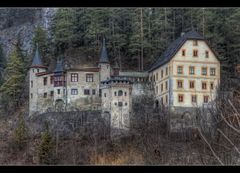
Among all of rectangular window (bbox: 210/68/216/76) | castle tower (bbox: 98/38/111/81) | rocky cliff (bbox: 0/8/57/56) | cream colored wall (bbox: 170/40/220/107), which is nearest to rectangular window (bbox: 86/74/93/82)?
castle tower (bbox: 98/38/111/81)

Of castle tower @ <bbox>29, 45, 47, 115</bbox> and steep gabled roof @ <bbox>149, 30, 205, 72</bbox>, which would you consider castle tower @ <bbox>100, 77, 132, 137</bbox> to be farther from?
castle tower @ <bbox>29, 45, 47, 115</bbox>

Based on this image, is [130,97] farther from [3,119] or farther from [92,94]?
[3,119]

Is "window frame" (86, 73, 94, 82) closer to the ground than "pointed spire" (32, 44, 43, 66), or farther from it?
closer to the ground

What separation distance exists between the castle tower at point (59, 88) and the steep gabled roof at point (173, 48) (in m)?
5.57

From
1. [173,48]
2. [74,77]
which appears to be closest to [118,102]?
[74,77]

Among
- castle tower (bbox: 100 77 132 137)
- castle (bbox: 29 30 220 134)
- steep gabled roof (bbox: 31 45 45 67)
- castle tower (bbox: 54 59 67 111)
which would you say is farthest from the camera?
steep gabled roof (bbox: 31 45 45 67)

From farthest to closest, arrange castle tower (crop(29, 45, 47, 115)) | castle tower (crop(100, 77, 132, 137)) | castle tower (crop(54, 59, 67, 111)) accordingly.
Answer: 1. castle tower (crop(29, 45, 47, 115))
2. castle tower (crop(54, 59, 67, 111))
3. castle tower (crop(100, 77, 132, 137))

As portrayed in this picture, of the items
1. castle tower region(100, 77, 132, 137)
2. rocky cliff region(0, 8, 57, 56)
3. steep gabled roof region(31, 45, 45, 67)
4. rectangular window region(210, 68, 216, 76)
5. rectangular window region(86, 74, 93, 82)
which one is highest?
rocky cliff region(0, 8, 57, 56)

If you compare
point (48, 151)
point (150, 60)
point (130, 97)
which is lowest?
point (48, 151)

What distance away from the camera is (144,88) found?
37.8 meters

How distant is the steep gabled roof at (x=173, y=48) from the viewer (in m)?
36.3

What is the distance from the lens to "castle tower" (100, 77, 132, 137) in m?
34.9

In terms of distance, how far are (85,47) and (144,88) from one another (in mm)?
5651

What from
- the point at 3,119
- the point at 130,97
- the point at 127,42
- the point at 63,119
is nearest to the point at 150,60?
the point at 127,42
